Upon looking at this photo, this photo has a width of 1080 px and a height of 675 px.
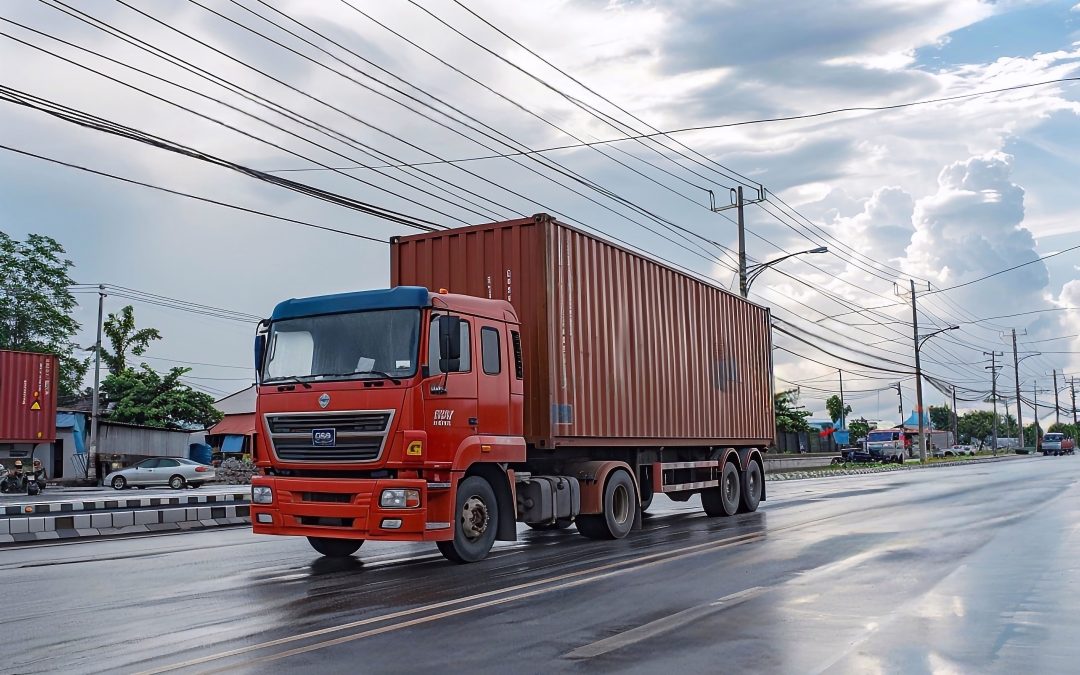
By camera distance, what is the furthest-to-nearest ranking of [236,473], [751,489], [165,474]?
[236,473] < [165,474] < [751,489]

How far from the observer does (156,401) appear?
52.7m

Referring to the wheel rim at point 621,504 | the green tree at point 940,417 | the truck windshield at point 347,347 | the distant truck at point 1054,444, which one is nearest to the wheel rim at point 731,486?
the wheel rim at point 621,504

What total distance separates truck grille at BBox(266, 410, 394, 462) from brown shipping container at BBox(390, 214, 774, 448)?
8.96ft

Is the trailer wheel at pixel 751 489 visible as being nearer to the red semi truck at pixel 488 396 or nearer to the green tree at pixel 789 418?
the red semi truck at pixel 488 396

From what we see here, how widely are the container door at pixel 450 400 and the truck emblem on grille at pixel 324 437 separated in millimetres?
986

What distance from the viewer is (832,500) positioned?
21797mm

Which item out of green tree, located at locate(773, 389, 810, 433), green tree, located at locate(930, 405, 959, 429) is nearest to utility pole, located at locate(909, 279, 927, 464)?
green tree, located at locate(773, 389, 810, 433)

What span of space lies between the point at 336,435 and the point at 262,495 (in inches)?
49.7

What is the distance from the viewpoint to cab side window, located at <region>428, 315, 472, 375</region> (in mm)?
10617

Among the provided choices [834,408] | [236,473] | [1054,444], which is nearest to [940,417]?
[834,408]

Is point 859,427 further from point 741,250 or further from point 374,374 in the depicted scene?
point 374,374

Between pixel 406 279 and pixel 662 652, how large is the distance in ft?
27.9

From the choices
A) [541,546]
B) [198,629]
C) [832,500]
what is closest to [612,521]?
[541,546]

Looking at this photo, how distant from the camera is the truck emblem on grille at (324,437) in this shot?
10500 mm
